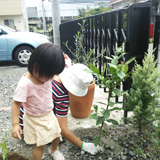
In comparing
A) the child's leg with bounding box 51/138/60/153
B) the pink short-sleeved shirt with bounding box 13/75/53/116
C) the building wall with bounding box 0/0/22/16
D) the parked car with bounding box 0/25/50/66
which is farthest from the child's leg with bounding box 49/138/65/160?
the building wall with bounding box 0/0/22/16

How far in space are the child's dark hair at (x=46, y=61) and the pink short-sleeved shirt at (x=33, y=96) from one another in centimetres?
12

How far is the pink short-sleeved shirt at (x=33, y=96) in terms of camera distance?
131 centimetres

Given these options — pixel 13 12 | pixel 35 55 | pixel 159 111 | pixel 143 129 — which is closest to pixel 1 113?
pixel 35 55

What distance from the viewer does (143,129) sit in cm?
179

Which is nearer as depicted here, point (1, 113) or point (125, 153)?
point (125, 153)

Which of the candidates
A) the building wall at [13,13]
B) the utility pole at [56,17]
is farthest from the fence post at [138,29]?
the building wall at [13,13]

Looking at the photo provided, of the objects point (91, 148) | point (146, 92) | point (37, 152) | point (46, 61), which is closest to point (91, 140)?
point (91, 148)

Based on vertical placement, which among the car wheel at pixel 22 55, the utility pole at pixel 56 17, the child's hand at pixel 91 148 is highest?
the utility pole at pixel 56 17

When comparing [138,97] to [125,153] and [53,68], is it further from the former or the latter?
[53,68]

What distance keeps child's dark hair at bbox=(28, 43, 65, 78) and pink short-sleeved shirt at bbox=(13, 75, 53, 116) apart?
4.8 inches

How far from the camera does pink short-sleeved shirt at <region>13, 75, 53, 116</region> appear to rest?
4.31ft

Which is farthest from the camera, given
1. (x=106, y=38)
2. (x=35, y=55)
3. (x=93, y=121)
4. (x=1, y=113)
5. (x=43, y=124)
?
(x=106, y=38)

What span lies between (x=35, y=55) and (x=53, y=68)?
15cm

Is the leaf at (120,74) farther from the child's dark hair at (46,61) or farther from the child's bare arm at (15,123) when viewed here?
the child's bare arm at (15,123)
